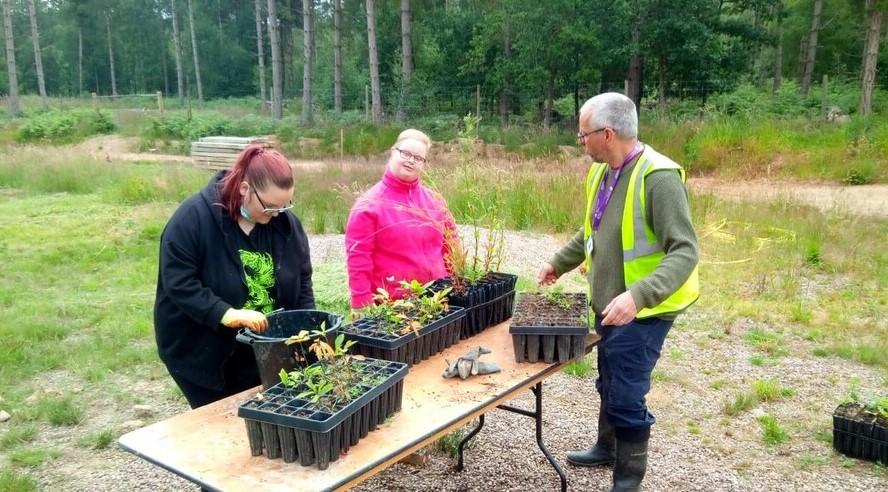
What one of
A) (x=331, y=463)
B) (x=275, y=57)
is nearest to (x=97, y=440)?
(x=331, y=463)

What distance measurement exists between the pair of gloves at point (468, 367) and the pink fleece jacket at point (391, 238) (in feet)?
2.34

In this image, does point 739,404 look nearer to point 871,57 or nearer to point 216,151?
point 216,151

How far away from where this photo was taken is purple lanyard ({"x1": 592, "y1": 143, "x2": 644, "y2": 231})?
269 centimetres

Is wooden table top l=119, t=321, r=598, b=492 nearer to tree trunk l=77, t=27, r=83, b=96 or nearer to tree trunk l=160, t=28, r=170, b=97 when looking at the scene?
tree trunk l=77, t=27, r=83, b=96

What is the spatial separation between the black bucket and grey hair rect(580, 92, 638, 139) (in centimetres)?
124

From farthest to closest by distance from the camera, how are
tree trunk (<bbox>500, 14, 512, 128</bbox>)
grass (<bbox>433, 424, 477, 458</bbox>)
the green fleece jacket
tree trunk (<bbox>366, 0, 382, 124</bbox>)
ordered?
tree trunk (<bbox>500, 14, 512, 128</bbox>), tree trunk (<bbox>366, 0, 382, 124</bbox>), grass (<bbox>433, 424, 477, 458</bbox>), the green fleece jacket

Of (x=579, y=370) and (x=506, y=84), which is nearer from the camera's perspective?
(x=579, y=370)

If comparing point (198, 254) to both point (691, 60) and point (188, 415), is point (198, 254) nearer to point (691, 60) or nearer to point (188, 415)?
point (188, 415)

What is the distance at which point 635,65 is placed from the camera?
19578mm

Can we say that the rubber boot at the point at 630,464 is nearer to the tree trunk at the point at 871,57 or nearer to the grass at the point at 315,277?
the grass at the point at 315,277

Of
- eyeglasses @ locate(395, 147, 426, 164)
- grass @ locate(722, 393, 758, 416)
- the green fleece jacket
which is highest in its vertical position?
eyeglasses @ locate(395, 147, 426, 164)

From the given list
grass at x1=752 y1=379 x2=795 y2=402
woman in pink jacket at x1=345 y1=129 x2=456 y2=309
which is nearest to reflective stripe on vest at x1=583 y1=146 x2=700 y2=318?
woman in pink jacket at x1=345 y1=129 x2=456 y2=309

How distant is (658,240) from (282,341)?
1.45 m

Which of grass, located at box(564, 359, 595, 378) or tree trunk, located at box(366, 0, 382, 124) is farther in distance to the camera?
tree trunk, located at box(366, 0, 382, 124)
